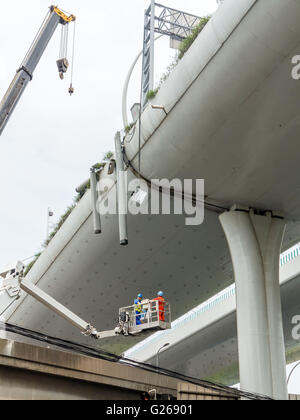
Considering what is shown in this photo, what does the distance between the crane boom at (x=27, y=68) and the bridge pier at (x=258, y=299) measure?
9329 millimetres

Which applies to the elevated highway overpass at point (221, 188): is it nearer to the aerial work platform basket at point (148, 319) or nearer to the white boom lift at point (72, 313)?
the aerial work platform basket at point (148, 319)

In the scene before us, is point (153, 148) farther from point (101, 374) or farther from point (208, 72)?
point (101, 374)

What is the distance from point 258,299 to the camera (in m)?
21.9

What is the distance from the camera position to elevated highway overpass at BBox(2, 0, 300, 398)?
16.9 m

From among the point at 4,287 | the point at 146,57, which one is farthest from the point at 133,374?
the point at 146,57

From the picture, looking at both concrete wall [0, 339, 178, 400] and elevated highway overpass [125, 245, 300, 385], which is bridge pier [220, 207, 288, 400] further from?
elevated highway overpass [125, 245, 300, 385]

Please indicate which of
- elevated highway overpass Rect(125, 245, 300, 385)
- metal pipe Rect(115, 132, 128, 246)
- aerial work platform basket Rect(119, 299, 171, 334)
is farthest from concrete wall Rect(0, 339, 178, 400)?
elevated highway overpass Rect(125, 245, 300, 385)

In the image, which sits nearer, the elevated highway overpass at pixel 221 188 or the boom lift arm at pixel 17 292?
the elevated highway overpass at pixel 221 188

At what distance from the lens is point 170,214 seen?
23844 millimetres

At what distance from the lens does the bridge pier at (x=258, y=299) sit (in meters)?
20.7

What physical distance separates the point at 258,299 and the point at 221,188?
441 cm

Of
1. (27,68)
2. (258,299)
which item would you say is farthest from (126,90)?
(258,299)

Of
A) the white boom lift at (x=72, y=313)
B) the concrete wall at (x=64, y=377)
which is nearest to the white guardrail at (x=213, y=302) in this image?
the white boom lift at (x=72, y=313)

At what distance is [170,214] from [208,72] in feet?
24.7
